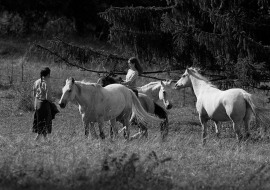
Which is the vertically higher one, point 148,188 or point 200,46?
point 200,46

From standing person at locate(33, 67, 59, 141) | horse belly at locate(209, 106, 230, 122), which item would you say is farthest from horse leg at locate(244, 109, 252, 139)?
standing person at locate(33, 67, 59, 141)

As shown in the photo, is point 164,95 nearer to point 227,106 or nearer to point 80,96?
point 227,106

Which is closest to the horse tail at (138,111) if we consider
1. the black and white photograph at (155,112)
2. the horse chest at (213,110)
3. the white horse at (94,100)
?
the black and white photograph at (155,112)

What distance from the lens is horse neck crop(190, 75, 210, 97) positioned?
15.3 m

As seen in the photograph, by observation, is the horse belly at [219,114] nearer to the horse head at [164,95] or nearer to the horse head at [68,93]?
the horse head at [164,95]

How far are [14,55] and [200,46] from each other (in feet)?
56.4

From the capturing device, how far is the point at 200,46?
17.8 meters

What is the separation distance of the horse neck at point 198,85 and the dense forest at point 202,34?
4.45ft

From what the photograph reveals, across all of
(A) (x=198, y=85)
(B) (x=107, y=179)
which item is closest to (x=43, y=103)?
(A) (x=198, y=85)

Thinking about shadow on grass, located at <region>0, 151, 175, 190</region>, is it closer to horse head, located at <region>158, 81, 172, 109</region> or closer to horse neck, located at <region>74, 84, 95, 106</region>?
horse neck, located at <region>74, 84, 95, 106</region>

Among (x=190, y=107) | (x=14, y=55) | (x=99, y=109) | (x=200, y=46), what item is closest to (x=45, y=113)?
(x=99, y=109)

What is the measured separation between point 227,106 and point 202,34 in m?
3.13

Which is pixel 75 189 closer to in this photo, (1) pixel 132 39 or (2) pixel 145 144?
(2) pixel 145 144

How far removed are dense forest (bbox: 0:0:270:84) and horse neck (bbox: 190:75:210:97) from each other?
136cm
